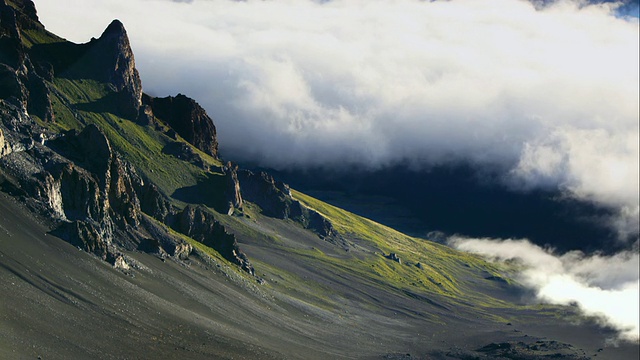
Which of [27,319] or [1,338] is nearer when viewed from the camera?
[1,338]

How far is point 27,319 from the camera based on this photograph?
19550 centimetres

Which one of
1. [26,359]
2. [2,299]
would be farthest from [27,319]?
[26,359]

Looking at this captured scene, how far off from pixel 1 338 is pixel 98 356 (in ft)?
88.1

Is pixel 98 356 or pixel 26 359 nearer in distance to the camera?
pixel 26 359

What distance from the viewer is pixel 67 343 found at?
19850 centimetres

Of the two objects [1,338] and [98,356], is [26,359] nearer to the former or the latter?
[1,338]

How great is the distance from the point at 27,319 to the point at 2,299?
7924mm

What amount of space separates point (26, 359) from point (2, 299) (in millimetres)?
26956

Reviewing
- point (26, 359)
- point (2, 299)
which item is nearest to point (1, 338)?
point (26, 359)

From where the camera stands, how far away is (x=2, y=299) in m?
197

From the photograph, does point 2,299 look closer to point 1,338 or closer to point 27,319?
point 27,319

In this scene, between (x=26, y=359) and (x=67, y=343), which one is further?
(x=67, y=343)

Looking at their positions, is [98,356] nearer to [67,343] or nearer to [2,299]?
[67,343]

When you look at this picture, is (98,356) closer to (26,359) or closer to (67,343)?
(67,343)
